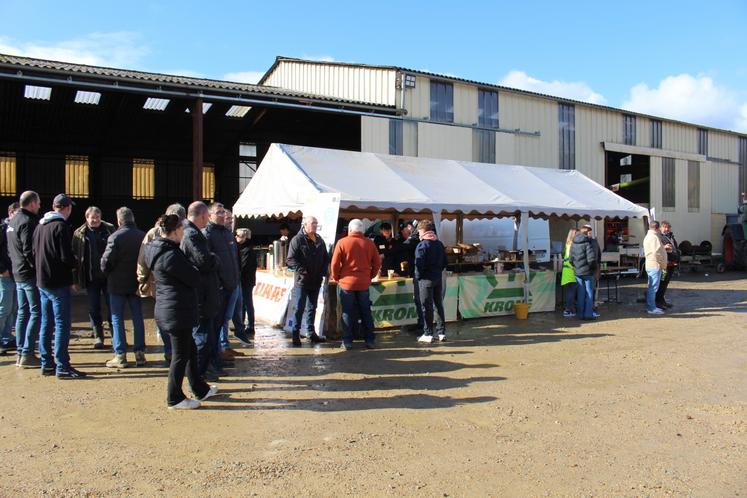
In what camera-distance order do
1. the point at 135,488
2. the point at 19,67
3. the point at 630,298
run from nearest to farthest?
1. the point at 135,488
2. the point at 19,67
3. the point at 630,298

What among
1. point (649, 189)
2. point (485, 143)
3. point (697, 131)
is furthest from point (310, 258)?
point (697, 131)

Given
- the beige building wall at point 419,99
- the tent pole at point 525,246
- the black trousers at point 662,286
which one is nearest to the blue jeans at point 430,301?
the tent pole at point 525,246

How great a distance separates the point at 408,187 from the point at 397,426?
5619 mm

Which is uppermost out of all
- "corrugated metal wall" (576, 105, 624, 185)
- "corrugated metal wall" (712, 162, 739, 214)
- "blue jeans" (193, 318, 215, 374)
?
"corrugated metal wall" (576, 105, 624, 185)

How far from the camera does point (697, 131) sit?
2284 cm

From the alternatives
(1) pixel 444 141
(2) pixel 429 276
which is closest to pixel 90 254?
(2) pixel 429 276

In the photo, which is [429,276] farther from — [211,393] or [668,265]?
[668,265]

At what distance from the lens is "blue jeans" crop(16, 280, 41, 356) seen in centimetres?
554

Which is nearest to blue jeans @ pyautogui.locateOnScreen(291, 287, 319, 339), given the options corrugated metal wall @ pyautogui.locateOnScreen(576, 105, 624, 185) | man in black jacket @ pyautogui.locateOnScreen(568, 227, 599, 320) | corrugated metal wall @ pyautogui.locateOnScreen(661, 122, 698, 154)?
man in black jacket @ pyautogui.locateOnScreen(568, 227, 599, 320)

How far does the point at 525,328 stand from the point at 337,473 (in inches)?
229

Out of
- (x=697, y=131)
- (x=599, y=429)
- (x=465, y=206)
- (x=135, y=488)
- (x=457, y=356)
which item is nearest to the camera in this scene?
(x=135, y=488)

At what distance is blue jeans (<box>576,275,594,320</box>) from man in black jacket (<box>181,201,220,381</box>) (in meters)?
6.51

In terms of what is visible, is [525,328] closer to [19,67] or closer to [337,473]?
[337,473]

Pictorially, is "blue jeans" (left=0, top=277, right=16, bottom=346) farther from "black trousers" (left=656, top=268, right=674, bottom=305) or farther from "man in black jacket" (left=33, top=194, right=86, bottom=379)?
"black trousers" (left=656, top=268, right=674, bottom=305)
